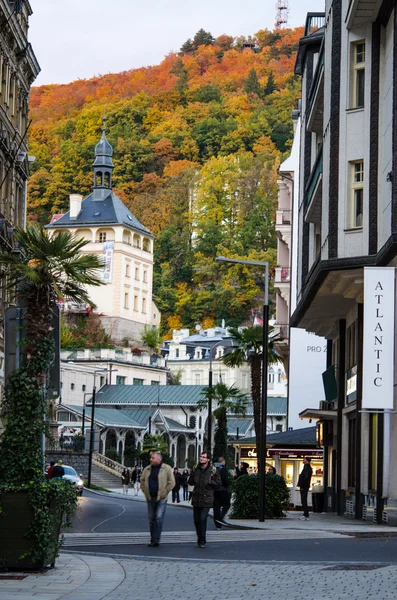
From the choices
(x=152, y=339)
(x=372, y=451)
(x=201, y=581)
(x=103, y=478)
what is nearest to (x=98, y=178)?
(x=152, y=339)

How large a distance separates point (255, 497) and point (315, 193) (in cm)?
905

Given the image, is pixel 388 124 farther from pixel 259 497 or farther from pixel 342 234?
pixel 259 497

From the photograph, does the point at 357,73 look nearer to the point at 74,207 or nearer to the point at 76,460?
the point at 76,460

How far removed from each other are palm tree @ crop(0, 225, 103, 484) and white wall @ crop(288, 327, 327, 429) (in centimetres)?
4623

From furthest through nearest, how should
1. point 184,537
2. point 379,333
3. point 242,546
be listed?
point 379,333 < point 184,537 < point 242,546

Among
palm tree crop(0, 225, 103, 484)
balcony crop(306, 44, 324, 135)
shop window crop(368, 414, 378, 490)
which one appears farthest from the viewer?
balcony crop(306, 44, 324, 135)

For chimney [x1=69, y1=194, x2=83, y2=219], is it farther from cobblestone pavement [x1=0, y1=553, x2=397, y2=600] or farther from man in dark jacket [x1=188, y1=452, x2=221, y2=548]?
cobblestone pavement [x1=0, y1=553, x2=397, y2=600]

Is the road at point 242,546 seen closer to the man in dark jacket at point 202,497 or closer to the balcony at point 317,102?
the man in dark jacket at point 202,497

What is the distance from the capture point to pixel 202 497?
65.6 ft

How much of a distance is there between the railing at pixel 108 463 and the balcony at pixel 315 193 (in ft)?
184

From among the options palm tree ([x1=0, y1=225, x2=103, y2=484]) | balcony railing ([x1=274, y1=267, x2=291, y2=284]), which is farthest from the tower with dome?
palm tree ([x1=0, y1=225, x2=103, y2=484])

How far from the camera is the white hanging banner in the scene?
90.1ft

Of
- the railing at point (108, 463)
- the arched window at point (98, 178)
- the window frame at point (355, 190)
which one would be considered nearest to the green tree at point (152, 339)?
the arched window at point (98, 178)

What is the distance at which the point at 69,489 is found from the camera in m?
14.6
